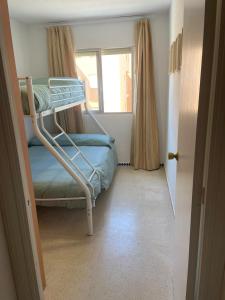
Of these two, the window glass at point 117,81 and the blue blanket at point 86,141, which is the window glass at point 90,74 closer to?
the window glass at point 117,81

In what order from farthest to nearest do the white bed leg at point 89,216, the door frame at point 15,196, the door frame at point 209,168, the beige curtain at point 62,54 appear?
the beige curtain at point 62,54 < the white bed leg at point 89,216 < the door frame at point 15,196 < the door frame at point 209,168

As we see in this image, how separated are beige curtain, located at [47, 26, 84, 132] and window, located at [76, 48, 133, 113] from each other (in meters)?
0.22

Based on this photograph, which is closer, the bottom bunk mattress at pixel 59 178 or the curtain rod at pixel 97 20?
the bottom bunk mattress at pixel 59 178

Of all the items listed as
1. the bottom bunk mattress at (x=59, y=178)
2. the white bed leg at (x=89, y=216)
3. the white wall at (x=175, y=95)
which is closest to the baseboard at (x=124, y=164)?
the bottom bunk mattress at (x=59, y=178)

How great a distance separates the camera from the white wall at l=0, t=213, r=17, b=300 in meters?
1.01

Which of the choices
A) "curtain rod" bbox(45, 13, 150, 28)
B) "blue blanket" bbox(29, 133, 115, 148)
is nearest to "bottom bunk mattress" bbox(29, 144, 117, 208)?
"blue blanket" bbox(29, 133, 115, 148)

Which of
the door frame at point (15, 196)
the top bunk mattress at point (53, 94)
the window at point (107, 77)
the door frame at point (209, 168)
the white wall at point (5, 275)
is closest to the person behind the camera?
the door frame at point (209, 168)

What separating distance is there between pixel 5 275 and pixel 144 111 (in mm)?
3125

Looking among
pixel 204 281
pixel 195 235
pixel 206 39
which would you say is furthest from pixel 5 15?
pixel 204 281

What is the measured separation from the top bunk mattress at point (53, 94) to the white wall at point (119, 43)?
784 millimetres

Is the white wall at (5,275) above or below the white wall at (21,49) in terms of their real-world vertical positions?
below

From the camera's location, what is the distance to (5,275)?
3.42ft

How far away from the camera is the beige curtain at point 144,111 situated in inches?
139

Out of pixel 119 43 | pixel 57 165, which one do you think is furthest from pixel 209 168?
pixel 119 43
